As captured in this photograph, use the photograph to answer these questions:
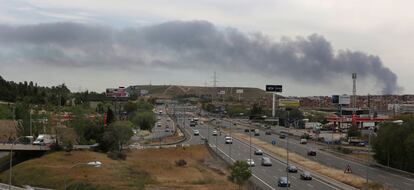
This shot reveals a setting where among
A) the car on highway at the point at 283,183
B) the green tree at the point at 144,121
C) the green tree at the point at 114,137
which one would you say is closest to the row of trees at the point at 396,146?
the car on highway at the point at 283,183

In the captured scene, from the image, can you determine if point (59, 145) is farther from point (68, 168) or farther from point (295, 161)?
point (295, 161)

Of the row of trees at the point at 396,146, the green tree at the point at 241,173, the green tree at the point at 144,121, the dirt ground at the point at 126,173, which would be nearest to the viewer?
the green tree at the point at 241,173

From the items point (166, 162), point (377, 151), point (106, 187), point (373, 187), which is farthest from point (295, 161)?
point (106, 187)

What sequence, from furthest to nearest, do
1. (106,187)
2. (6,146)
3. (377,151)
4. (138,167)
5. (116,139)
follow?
(116,139)
(377,151)
(6,146)
(138,167)
(106,187)

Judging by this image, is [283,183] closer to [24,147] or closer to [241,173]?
[241,173]

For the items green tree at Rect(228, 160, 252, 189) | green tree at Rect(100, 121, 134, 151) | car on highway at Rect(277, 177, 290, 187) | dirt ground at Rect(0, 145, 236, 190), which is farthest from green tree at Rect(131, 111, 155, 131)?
green tree at Rect(228, 160, 252, 189)

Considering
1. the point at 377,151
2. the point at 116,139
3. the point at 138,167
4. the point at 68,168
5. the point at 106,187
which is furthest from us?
the point at 116,139

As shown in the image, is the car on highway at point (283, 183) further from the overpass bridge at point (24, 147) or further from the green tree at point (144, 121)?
the green tree at point (144, 121)

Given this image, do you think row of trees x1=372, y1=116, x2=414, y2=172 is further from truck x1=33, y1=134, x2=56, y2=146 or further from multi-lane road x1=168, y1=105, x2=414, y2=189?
truck x1=33, y1=134, x2=56, y2=146
